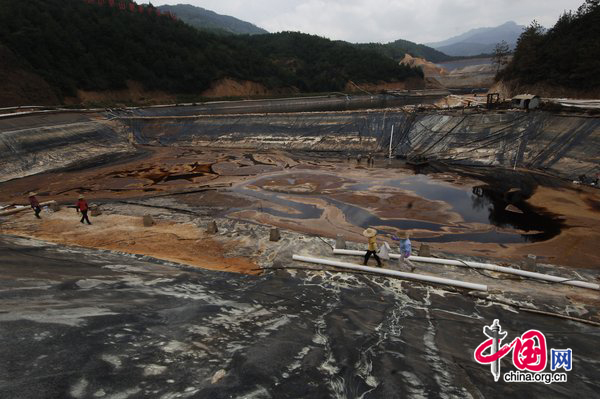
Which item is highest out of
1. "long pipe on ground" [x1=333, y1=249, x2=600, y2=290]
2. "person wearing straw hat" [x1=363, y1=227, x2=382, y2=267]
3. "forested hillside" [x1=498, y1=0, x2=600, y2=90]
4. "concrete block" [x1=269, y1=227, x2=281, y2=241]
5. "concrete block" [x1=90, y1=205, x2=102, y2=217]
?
"forested hillside" [x1=498, y1=0, x2=600, y2=90]

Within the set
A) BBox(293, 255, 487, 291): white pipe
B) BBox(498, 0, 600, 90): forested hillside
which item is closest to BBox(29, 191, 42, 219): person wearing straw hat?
BBox(293, 255, 487, 291): white pipe

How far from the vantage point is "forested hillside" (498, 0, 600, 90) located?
40250 mm

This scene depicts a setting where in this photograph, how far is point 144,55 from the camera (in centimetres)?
7881

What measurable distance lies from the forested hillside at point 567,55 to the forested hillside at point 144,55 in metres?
64.6

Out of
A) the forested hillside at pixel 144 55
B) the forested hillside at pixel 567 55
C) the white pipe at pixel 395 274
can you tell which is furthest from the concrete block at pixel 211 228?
the forested hillside at pixel 144 55

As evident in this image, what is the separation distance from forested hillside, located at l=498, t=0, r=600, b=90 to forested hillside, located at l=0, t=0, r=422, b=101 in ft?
212

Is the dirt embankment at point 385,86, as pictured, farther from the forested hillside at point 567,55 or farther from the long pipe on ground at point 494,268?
the long pipe on ground at point 494,268

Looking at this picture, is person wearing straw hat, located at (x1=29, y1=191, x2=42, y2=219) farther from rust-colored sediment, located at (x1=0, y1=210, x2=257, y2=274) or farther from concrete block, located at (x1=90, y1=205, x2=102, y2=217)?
concrete block, located at (x1=90, y1=205, x2=102, y2=217)

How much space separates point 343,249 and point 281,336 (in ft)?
22.5

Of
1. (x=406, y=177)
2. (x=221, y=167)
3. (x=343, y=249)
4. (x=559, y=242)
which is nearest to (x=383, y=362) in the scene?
(x=343, y=249)

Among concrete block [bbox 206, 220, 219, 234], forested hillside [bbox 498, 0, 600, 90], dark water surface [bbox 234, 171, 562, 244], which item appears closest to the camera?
concrete block [bbox 206, 220, 219, 234]

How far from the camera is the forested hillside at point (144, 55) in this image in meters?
59.3

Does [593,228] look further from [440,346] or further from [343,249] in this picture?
[440,346]

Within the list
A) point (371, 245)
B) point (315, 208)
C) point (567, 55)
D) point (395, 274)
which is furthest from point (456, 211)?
point (567, 55)
